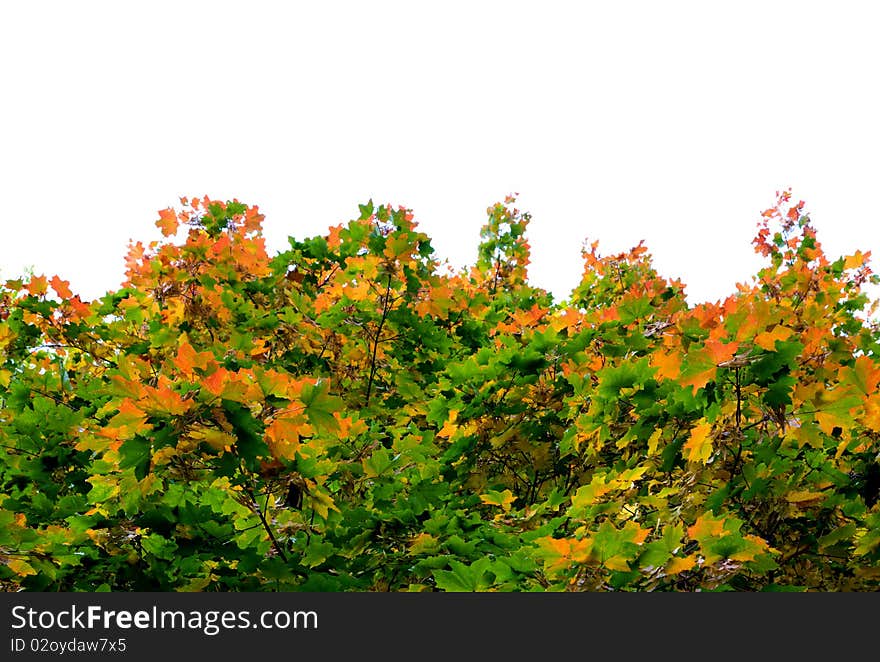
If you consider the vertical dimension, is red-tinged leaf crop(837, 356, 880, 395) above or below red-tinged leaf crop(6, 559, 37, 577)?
above

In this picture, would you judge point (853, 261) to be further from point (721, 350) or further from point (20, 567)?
point (20, 567)

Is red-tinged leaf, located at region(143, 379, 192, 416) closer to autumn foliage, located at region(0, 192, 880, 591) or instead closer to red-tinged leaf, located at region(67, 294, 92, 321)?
autumn foliage, located at region(0, 192, 880, 591)

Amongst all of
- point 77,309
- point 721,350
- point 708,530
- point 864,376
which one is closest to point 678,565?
point 708,530

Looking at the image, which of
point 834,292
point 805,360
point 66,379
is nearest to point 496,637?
point 805,360

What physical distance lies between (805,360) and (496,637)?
75.7 inches

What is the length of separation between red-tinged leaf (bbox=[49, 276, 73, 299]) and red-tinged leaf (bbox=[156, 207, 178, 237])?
81cm

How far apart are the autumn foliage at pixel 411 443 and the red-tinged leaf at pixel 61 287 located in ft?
0.05

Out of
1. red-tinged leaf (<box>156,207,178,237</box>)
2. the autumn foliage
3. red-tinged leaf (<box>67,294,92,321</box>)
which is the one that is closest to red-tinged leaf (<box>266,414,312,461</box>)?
the autumn foliage

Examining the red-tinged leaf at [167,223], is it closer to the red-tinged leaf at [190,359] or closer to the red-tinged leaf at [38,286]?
the red-tinged leaf at [38,286]

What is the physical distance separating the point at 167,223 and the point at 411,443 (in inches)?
136

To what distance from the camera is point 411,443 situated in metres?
3.06

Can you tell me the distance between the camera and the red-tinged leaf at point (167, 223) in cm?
547

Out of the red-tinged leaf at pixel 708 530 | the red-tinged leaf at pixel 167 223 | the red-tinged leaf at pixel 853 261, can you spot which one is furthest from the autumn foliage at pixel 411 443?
the red-tinged leaf at pixel 853 261

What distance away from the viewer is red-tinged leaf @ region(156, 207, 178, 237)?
5.47 meters
